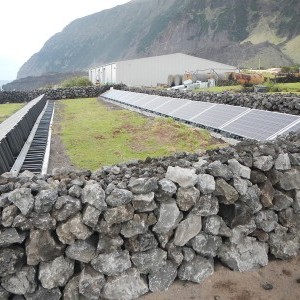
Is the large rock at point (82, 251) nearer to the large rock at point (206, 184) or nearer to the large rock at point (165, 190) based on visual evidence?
the large rock at point (165, 190)

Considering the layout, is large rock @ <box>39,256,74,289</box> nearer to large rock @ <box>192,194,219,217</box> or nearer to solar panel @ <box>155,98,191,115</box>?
large rock @ <box>192,194,219,217</box>

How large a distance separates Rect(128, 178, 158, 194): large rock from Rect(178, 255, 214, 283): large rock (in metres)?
1.60

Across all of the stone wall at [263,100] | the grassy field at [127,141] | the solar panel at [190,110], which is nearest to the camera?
the grassy field at [127,141]

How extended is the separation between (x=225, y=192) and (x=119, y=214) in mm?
2080

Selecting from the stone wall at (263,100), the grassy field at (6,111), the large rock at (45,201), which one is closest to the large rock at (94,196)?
the large rock at (45,201)

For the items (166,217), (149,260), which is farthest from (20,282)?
(166,217)

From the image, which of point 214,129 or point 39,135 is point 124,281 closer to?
point 214,129

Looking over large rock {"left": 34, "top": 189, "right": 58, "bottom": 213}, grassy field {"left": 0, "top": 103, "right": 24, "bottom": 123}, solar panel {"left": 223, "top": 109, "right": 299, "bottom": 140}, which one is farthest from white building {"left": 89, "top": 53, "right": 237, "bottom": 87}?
large rock {"left": 34, "top": 189, "right": 58, "bottom": 213}

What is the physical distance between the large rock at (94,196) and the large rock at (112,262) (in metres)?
0.83

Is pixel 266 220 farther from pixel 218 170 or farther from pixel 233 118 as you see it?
pixel 233 118

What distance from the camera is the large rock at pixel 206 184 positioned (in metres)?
6.33

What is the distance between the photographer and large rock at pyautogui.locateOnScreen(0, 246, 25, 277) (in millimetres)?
5367

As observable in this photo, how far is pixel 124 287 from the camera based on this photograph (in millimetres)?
5918

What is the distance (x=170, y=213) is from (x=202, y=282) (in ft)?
4.86
